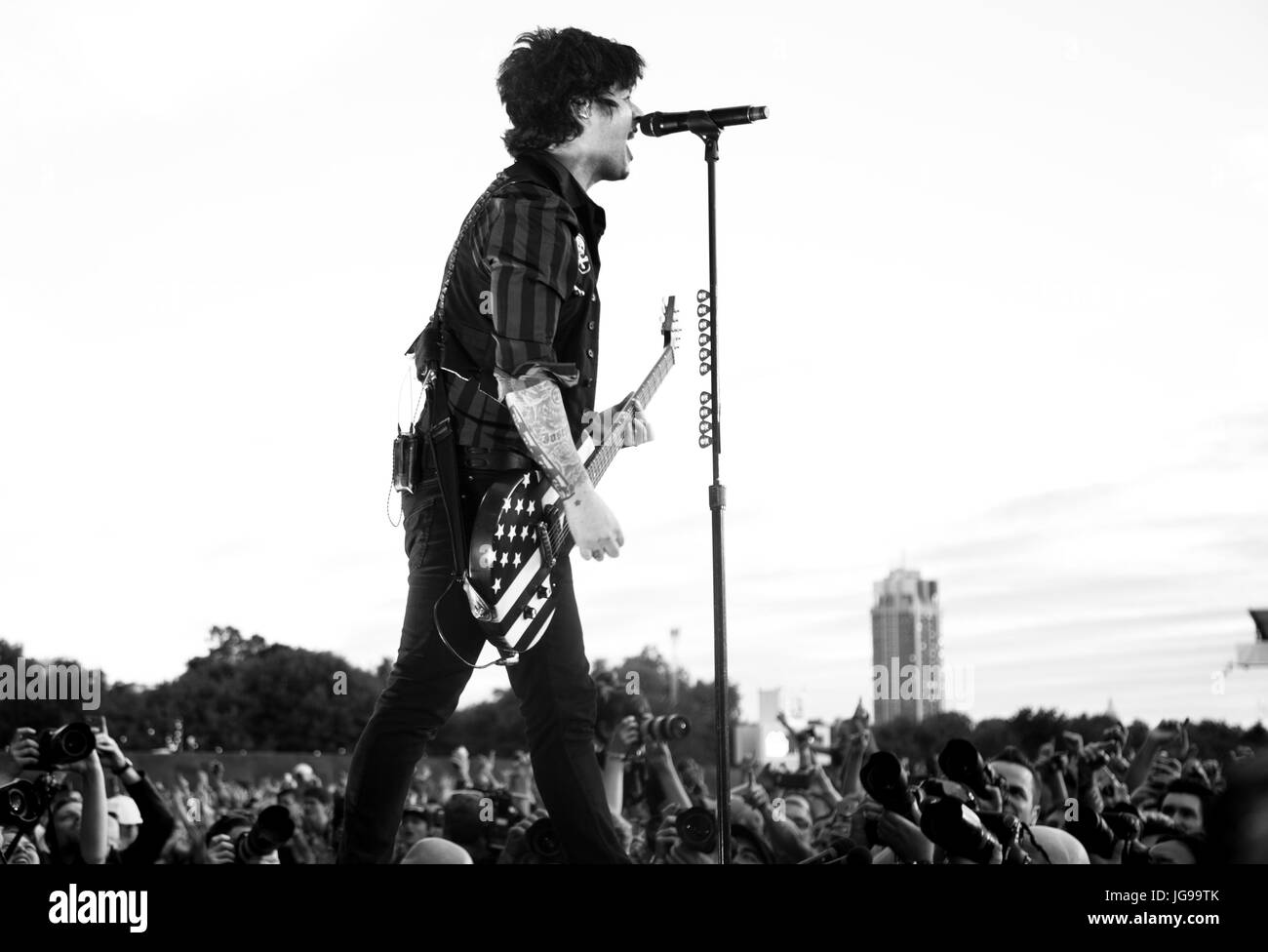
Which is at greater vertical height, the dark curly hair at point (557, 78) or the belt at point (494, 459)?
the dark curly hair at point (557, 78)

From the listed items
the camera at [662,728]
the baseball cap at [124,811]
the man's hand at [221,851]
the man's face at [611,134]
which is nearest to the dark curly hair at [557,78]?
the man's face at [611,134]

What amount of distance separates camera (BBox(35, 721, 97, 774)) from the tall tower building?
2.81m

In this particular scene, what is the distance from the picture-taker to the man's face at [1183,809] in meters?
4.79

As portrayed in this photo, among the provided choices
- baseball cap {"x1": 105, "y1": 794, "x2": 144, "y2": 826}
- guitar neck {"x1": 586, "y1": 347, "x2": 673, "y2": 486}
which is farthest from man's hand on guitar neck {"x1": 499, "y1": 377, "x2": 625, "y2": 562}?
baseball cap {"x1": 105, "y1": 794, "x2": 144, "y2": 826}

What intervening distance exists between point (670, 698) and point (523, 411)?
18.7ft

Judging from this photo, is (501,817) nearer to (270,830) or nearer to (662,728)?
(662,728)

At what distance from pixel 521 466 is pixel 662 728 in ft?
3.45

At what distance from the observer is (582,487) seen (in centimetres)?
350

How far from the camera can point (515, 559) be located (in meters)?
Answer: 3.59

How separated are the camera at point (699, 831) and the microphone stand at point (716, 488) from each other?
1.01 feet

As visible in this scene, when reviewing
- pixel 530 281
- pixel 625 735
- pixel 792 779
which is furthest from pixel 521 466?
pixel 792 779

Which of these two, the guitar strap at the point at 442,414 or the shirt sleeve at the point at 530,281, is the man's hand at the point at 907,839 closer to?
the guitar strap at the point at 442,414
